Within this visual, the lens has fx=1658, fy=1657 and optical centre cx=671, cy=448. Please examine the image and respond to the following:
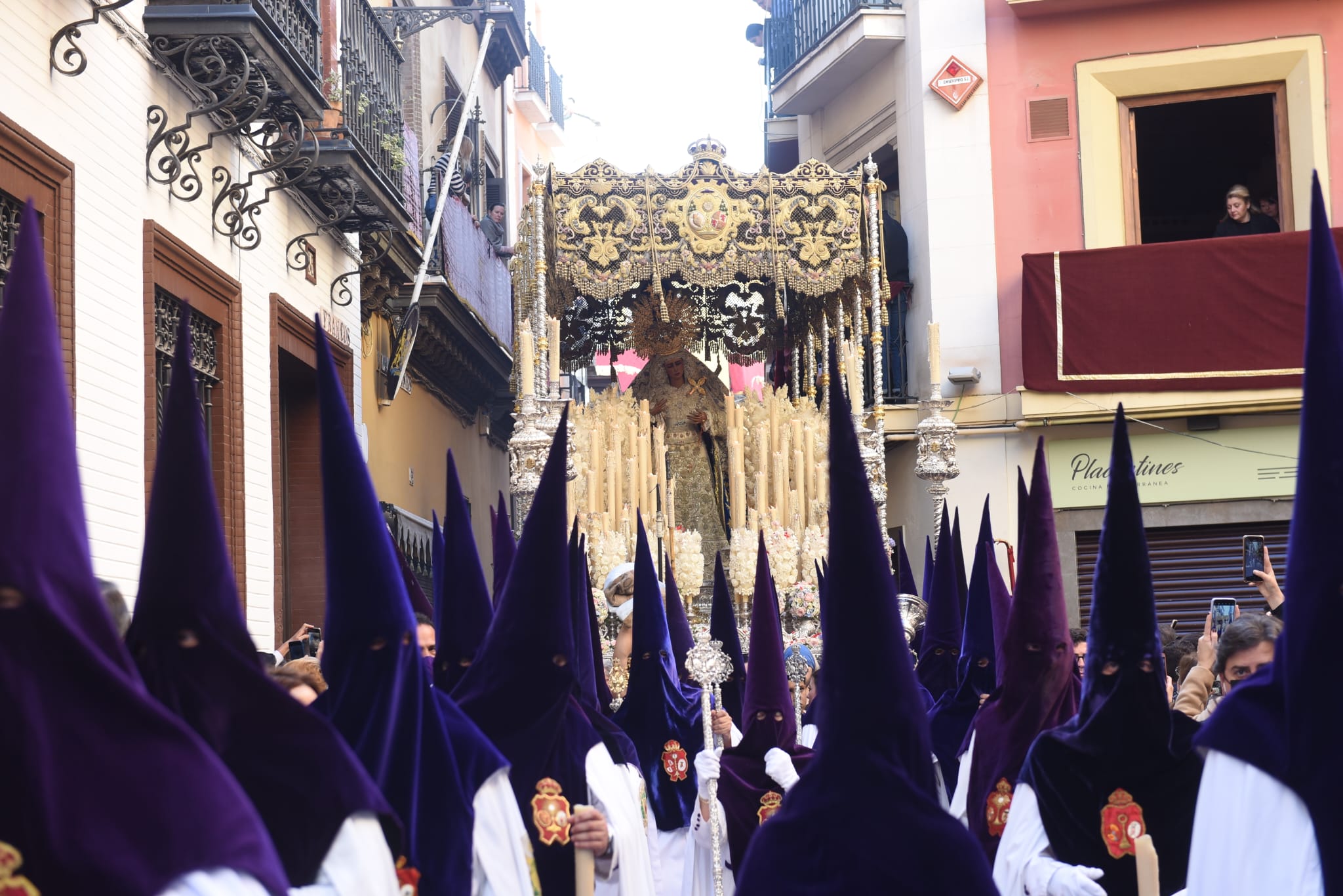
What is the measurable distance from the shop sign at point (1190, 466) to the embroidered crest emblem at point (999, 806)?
30.4ft

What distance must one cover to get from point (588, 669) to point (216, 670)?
2539 millimetres

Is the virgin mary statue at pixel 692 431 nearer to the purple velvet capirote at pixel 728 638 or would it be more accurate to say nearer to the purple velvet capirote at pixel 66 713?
the purple velvet capirote at pixel 728 638

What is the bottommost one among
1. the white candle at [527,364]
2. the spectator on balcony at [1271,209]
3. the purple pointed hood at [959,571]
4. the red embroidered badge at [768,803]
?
the red embroidered badge at [768,803]

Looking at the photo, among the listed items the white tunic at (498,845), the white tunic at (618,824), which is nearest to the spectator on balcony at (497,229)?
the white tunic at (618,824)

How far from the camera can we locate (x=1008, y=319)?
1466 centimetres

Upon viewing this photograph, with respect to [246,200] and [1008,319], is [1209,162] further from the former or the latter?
[246,200]

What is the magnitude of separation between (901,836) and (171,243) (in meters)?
6.02

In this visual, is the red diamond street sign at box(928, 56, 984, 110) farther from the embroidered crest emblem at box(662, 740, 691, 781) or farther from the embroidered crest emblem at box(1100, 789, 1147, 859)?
the embroidered crest emblem at box(1100, 789, 1147, 859)

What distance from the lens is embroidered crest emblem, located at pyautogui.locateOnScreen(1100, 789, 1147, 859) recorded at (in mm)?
4211

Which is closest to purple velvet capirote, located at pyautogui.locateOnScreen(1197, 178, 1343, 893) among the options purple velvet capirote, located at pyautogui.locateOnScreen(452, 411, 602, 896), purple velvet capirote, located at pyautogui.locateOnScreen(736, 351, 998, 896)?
purple velvet capirote, located at pyautogui.locateOnScreen(736, 351, 998, 896)

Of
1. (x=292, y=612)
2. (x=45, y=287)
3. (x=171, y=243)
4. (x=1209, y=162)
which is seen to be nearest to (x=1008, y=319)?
(x=1209, y=162)

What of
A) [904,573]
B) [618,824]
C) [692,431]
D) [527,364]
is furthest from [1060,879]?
[904,573]

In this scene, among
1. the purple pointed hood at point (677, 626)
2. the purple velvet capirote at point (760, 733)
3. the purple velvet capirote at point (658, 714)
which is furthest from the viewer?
the purple pointed hood at point (677, 626)

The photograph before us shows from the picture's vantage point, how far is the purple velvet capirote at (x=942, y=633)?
7.92m
